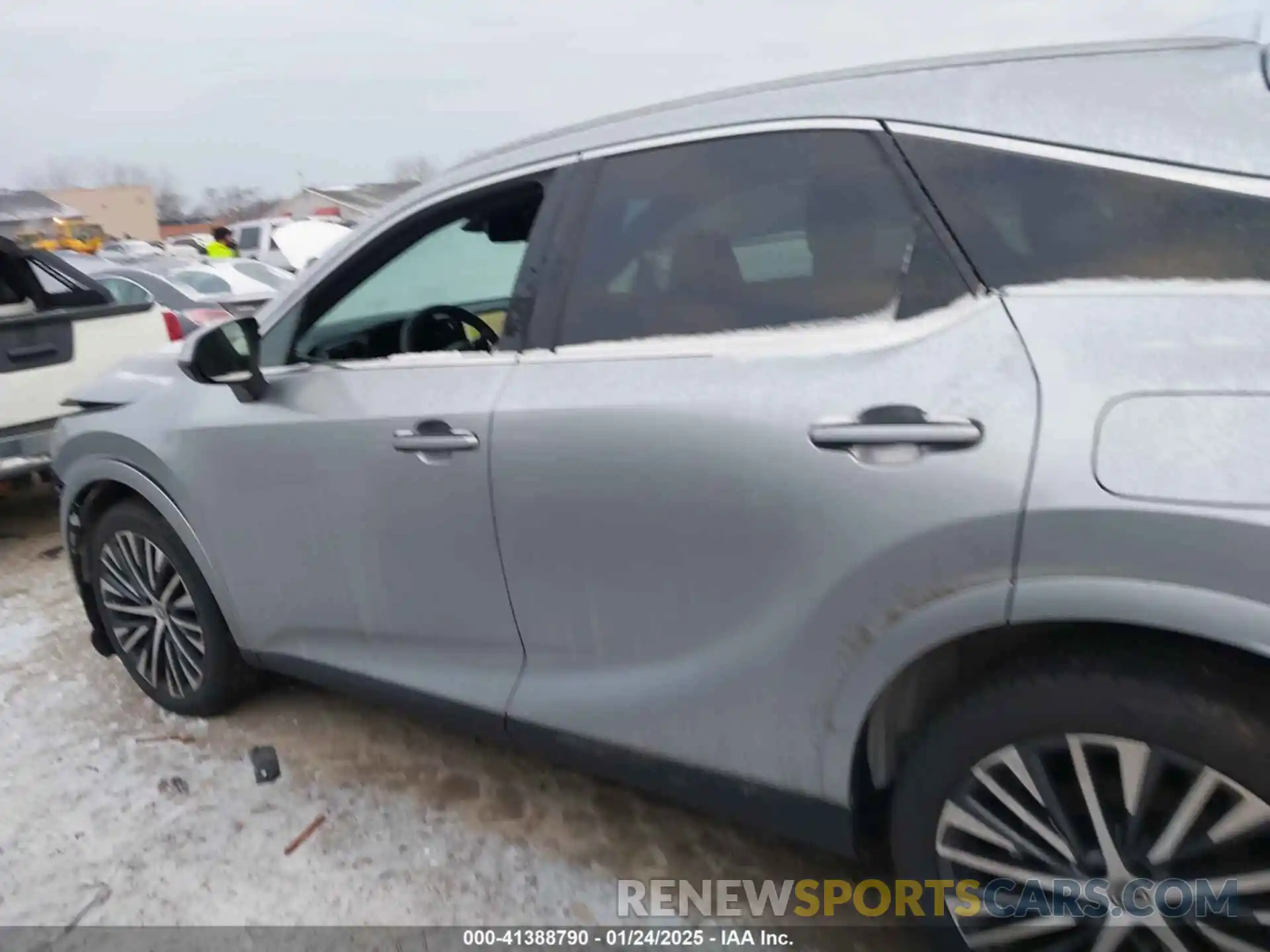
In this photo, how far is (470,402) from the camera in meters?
2.15

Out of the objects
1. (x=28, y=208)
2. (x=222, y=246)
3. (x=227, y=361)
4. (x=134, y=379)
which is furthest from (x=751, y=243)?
(x=28, y=208)

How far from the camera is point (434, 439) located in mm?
2180

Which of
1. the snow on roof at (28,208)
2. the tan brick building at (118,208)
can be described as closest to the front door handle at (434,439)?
the snow on roof at (28,208)

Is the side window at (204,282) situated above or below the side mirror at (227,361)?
below

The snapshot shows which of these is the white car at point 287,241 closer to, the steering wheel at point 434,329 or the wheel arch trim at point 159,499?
the wheel arch trim at point 159,499

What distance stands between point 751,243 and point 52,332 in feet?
14.4

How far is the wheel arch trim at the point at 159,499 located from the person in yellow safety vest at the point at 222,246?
20809 millimetres

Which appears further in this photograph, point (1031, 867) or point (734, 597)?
point (734, 597)

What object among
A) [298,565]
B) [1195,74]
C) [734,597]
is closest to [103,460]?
[298,565]

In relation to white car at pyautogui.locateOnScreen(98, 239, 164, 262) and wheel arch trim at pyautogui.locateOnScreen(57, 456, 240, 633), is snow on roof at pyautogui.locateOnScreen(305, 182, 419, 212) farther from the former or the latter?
wheel arch trim at pyautogui.locateOnScreen(57, 456, 240, 633)

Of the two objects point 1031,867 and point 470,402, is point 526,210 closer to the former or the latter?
point 470,402

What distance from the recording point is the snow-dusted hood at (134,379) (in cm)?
294

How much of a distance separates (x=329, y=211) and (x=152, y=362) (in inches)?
1495

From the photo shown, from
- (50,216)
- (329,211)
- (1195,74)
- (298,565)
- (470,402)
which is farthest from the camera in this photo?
(50,216)
